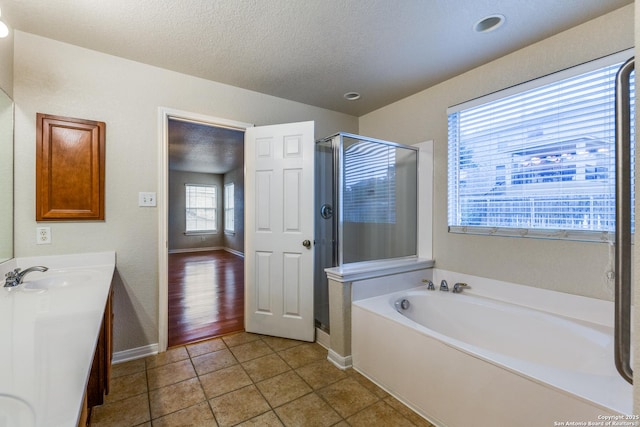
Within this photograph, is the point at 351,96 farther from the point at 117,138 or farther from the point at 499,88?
the point at 117,138

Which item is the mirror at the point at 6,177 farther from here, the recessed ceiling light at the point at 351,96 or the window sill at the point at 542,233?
the window sill at the point at 542,233

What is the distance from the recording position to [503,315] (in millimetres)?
2078

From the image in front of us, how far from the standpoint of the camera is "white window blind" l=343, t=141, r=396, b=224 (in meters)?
2.55

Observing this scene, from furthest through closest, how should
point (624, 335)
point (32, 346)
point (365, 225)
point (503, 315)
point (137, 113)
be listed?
point (365, 225) < point (137, 113) < point (503, 315) < point (32, 346) < point (624, 335)

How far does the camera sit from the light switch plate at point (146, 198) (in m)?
2.30

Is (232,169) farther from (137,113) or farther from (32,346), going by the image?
(32,346)

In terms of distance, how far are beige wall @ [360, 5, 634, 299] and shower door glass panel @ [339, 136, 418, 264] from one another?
0.80 ft

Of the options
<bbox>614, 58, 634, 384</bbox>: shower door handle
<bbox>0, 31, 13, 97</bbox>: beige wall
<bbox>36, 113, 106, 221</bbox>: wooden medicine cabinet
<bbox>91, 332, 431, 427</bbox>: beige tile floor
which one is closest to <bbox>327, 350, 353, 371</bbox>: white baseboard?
<bbox>91, 332, 431, 427</bbox>: beige tile floor

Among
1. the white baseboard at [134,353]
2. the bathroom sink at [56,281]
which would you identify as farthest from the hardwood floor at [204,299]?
the bathroom sink at [56,281]

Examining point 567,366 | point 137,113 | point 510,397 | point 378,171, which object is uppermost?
point 137,113

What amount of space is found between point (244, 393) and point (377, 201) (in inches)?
76.2

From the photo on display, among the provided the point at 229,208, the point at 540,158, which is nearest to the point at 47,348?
the point at 540,158

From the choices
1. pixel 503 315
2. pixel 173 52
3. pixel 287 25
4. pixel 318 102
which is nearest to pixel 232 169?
pixel 318 102

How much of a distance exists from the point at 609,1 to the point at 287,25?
1.86m
